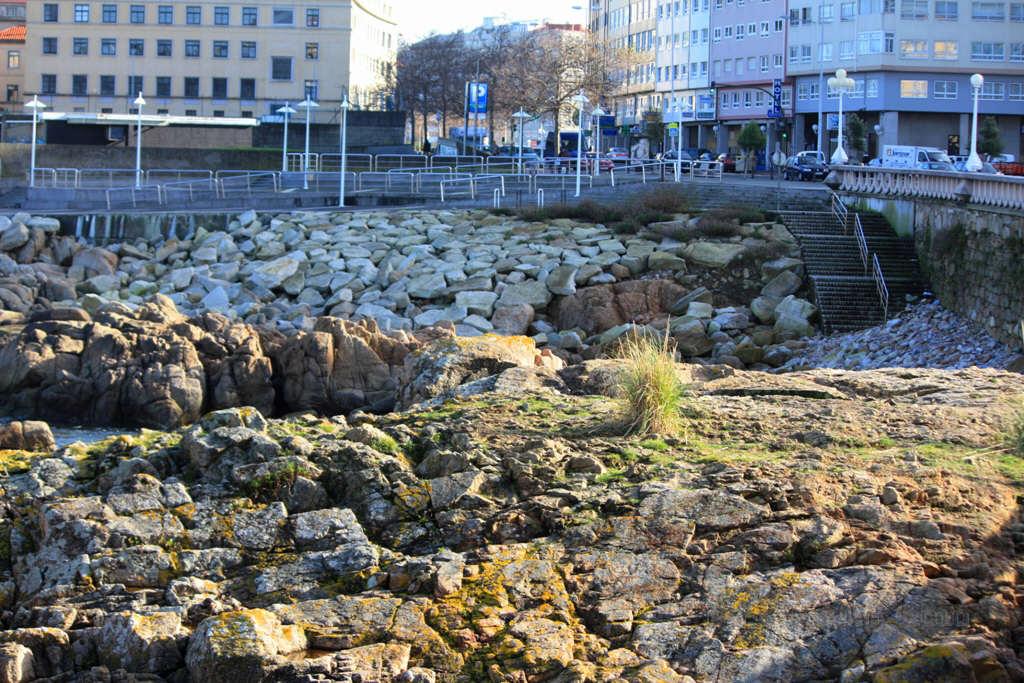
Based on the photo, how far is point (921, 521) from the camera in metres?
8.80

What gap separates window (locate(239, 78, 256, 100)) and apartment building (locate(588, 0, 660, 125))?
23.1 meters

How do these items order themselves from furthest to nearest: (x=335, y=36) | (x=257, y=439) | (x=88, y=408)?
(x=335, y=36), (x=88, y=408), (x=257, y=439)

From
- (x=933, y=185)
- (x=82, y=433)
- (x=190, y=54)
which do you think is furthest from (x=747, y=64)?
(x=82, y=433)

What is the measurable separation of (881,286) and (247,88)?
5853 cm

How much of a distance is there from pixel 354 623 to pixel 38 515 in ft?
8.00

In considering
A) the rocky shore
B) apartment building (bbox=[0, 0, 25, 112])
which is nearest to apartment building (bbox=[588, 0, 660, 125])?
apartment building (bbox=[0, 0, 25, 112])

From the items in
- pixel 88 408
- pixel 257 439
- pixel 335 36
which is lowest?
pixel 88 408

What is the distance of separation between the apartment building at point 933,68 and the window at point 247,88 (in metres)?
31.3

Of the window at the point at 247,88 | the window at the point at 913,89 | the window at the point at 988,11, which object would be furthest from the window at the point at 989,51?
the window at the point at 247,88

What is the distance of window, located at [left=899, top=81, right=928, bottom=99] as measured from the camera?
71625 millimetres

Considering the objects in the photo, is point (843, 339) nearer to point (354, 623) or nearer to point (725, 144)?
point (354, 623)

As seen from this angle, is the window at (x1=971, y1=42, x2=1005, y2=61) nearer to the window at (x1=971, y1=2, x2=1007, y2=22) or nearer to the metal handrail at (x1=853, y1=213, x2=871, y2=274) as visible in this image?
the window at (x1=971, y1=2, x2=1007, y2=22)

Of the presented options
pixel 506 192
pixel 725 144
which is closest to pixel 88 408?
pixel 506 192

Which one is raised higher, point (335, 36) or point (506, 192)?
point (335, 36)
